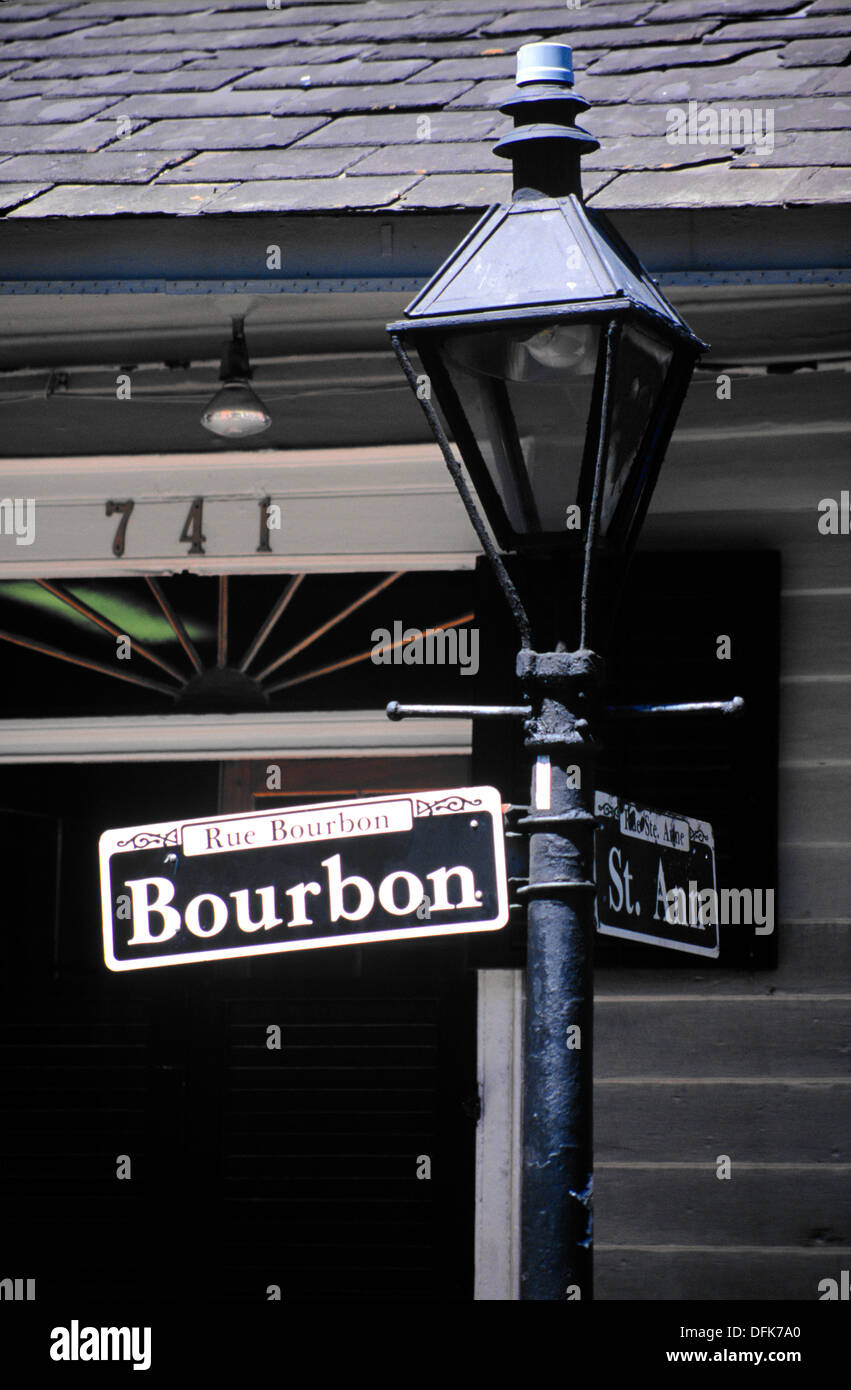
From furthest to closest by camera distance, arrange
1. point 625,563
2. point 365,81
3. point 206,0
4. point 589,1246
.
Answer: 1. point 206,0
2. point 365,81
3. point 625,563
4. point 589,1246

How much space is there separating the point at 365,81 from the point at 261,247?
78 cm

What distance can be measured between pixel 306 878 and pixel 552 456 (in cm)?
78

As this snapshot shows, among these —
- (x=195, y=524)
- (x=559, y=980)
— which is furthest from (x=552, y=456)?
(x=195, y=524)

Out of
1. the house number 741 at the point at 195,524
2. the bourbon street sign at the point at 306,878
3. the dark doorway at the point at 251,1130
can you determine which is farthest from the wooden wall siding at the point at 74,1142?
the bourbon street sign at the point at 306,878

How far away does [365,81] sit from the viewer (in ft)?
13.4

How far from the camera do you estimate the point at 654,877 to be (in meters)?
2.51

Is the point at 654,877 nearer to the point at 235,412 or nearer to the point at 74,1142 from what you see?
the point at 235,412

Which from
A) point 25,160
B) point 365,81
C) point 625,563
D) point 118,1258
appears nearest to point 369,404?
point 365,81

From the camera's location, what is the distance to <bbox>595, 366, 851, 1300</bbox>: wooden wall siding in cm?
378

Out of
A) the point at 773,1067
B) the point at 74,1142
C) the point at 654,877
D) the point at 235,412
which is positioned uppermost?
the point at 235,412

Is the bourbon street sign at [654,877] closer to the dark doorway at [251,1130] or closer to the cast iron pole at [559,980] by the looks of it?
the cast iron pole at [559,980]

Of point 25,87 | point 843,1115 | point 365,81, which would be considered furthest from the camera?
point 25,87
